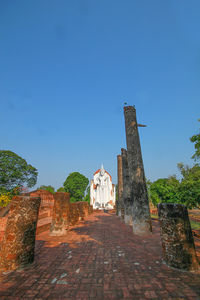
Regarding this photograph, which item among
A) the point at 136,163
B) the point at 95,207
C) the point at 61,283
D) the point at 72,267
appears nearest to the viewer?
the point at 61,283

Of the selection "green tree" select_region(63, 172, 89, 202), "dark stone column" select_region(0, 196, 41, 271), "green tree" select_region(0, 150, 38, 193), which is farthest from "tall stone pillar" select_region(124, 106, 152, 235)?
"green tree" select_region(63, 172, 89, 202)

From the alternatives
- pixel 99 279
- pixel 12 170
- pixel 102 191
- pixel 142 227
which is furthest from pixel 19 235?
pixel 102 191

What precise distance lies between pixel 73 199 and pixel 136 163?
33408 mm

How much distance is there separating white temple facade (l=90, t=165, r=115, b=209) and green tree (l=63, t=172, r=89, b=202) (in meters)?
4.78

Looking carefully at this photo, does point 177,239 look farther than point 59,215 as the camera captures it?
No

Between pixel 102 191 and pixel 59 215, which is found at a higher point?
pixel 102 191

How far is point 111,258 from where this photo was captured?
4.27 m

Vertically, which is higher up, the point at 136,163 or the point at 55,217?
the point at 136,163

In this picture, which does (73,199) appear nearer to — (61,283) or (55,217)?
(55,217)

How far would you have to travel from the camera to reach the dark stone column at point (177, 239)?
353 centimetres

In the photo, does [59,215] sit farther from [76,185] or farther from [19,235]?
[76,185]

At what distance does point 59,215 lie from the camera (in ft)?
25.6

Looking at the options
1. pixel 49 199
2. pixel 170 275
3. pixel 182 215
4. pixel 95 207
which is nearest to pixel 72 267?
pixel 170 275

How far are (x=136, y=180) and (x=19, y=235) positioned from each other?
6.55m
